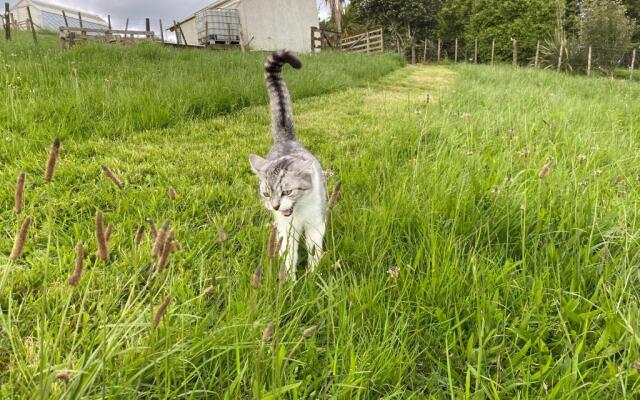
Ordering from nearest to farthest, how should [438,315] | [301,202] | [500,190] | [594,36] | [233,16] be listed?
[438,315]
[500,190]
[301,202]
[594,36]
[233,16]

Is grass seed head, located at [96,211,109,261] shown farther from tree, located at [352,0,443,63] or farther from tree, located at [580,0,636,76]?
tree, located at [352,0,443,63]

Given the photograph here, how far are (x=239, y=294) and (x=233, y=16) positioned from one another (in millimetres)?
25436

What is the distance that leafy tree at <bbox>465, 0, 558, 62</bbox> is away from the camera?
1091 inches

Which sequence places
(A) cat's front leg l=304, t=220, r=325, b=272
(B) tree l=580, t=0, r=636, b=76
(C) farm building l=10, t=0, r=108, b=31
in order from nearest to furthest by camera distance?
1. (A) cat's front leg l=304, t=220, r=325, b=272
2. (B) tree l=580, t=0, r=636, b=76
3. (C) farm building l=10, t=0, r=108, b=31

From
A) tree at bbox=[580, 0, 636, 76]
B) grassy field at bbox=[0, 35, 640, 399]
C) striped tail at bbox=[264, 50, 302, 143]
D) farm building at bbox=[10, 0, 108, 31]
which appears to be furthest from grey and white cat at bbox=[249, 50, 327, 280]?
farm building at bbox=[10, 0, 108, 31]

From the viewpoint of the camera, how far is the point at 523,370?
4.74 feet

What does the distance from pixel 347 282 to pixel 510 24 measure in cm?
3372

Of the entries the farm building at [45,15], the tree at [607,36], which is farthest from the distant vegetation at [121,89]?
the farm building at [45,15]

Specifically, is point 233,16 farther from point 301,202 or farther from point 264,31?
point 301,202

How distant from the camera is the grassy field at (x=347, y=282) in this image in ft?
4.30

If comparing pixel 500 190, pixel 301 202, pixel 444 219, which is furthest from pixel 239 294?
pixel 500 190

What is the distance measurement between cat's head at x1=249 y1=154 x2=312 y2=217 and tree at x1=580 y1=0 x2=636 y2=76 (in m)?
24.1

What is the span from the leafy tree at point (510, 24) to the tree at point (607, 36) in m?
→ 4.94

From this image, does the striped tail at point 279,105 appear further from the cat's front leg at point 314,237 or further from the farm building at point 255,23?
the farm building at point 255,23
